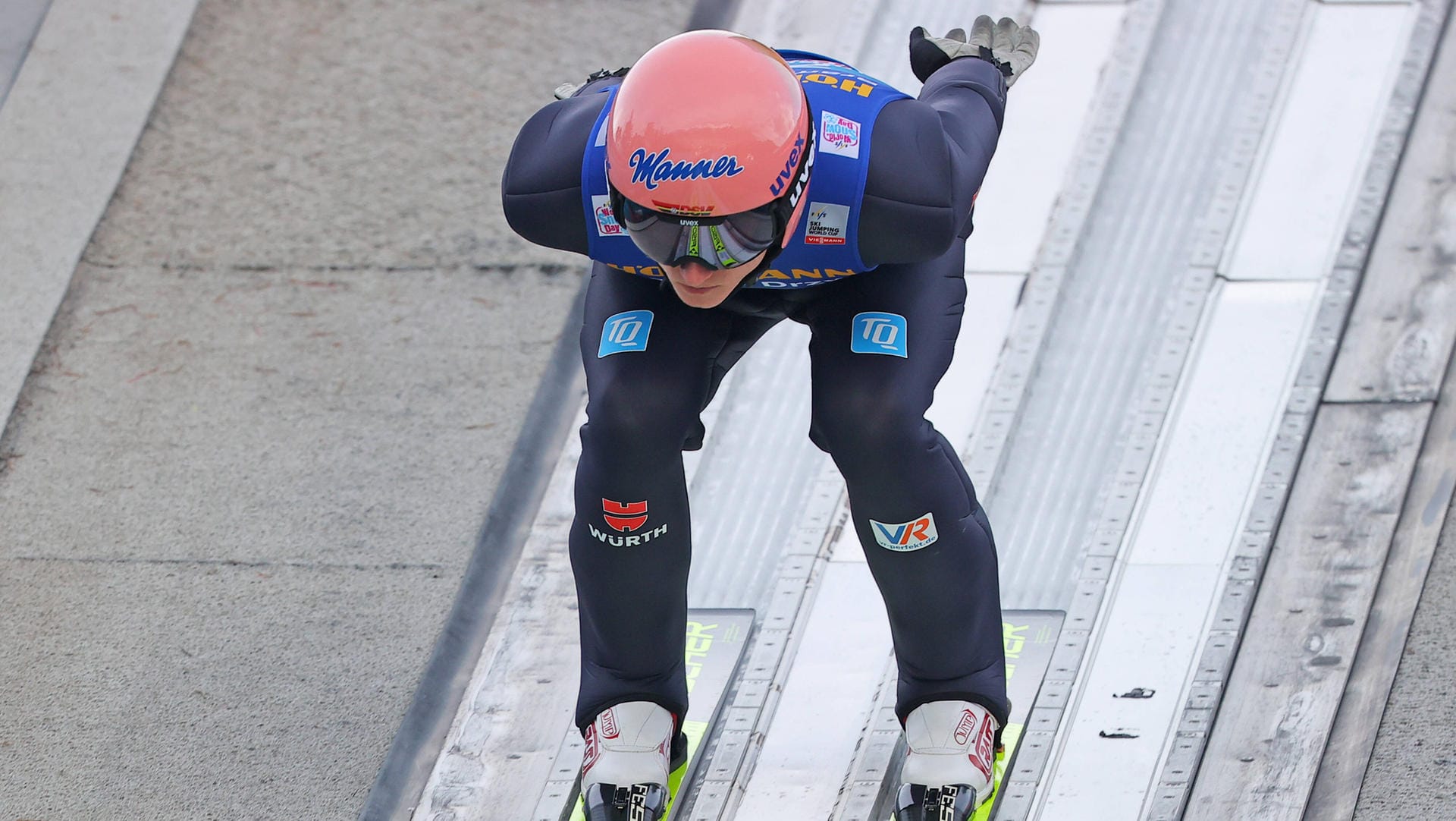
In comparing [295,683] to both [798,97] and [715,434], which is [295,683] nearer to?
[715,434]

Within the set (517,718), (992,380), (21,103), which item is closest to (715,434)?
(992,380)

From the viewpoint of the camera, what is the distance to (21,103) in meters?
5.34

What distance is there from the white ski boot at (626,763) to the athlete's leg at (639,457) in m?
0.05

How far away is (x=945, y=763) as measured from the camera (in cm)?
298

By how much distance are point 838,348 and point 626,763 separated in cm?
91

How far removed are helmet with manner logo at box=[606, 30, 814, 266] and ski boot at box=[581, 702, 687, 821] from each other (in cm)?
101

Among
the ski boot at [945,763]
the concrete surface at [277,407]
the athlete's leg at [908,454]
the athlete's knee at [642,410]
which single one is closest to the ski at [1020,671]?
the ski boot at [945,763]

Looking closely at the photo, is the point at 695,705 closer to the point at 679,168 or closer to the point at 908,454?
the point at 908,454

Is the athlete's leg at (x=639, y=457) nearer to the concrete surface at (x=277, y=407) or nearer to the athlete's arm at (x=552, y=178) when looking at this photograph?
the athlete's arm at (x=552, y=178)

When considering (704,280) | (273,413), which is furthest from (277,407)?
(704,280)

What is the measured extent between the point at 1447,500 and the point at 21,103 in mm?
4516

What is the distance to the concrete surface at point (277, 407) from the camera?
3531 millimetres

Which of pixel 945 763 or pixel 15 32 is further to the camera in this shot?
pixel 15 32

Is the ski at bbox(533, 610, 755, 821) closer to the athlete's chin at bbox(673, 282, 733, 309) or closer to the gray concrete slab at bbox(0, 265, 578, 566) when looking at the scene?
the gray concrete slab at bbox(0, 265, 578, 566)
